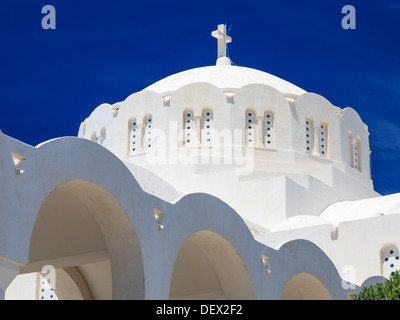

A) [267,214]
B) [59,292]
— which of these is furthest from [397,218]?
[59,292]

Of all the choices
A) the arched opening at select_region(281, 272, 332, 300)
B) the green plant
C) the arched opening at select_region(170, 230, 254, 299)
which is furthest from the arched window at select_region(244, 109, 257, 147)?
the green plant

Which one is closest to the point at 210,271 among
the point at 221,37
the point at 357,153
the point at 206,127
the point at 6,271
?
the point at 6,271

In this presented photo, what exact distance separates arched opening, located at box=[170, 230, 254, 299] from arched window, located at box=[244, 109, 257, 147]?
295 inches

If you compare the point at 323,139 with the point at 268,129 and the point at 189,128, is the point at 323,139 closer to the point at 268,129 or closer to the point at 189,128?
the point at 268,129

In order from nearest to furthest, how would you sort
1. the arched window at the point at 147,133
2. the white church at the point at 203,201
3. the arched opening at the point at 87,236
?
the white church at the point at 203,201, the arched opening at the point at 87,236, the arched window at the point at 147,133

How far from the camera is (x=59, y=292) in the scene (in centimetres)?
1614

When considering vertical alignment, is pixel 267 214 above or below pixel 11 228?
above

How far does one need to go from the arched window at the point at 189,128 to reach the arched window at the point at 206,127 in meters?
0.23

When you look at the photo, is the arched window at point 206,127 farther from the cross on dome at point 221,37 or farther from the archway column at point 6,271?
the archway column at point 6,271

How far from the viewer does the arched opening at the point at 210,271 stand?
47.0 ft

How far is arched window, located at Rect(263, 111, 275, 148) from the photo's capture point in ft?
74.2

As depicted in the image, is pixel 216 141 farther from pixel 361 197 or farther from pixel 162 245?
pixel 162 245

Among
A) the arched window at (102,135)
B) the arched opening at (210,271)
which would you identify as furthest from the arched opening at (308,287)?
the arched window at (102,135)
